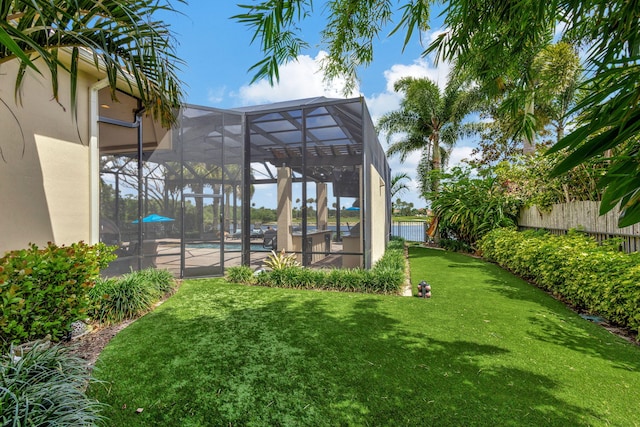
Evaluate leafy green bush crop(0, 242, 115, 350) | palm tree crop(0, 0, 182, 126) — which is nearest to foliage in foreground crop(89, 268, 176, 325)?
leafy green bush crop(0, 242, 115, 350)

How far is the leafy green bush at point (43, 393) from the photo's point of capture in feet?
5.17

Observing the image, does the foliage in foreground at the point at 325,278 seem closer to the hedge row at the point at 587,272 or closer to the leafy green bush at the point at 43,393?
the hedge row at the point at 587,272

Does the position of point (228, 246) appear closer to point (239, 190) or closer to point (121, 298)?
point (239, 190)

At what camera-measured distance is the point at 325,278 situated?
18.6 ft

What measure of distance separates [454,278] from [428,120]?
383 inches

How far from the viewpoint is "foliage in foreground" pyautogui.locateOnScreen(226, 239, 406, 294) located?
5383 millimetres

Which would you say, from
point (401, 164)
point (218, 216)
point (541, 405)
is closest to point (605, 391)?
point (541, 405)

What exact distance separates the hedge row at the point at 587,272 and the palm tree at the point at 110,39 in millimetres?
5489

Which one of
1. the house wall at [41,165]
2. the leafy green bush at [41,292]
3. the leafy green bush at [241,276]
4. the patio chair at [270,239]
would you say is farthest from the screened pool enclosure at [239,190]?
the leafy green bush at [41,292]

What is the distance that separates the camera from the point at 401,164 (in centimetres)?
1570

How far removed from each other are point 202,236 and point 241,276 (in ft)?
4.54

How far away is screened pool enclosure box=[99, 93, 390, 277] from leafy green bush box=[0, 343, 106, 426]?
393 cm

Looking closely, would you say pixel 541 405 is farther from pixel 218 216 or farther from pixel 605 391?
pixel 218 216

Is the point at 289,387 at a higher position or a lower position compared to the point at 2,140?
lower
